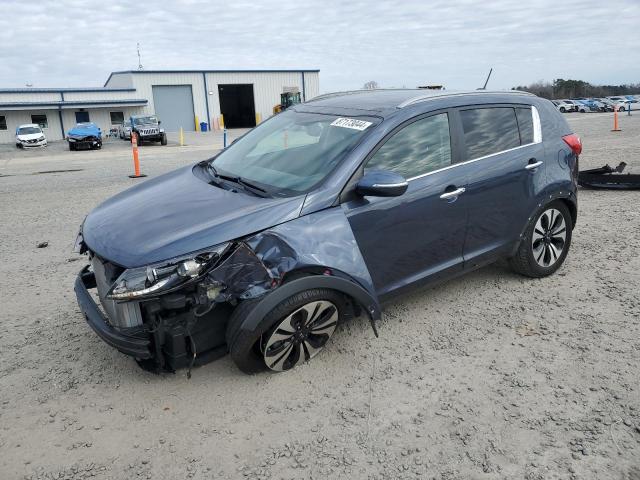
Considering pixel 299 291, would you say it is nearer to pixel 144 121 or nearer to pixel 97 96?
pixel 144 121

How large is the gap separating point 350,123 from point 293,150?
18.4 inches

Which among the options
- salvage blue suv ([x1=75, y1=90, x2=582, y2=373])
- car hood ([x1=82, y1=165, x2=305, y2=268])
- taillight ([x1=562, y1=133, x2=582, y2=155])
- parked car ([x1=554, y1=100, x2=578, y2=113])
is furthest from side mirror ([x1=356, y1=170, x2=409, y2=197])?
parked car ([x1=554, y1=100, x2=578, y2=113])

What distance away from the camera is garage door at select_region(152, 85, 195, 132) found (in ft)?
148

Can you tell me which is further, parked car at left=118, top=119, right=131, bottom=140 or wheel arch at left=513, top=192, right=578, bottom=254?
parked car at left=118, top=119, right=131, bottom=140

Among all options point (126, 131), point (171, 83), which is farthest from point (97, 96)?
point (126, 131)

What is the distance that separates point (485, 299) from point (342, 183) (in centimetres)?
186

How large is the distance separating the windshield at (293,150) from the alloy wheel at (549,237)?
6.37 feet

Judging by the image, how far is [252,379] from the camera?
127 inches

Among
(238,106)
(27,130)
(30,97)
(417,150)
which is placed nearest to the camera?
(417,150)

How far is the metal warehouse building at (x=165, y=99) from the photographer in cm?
4016

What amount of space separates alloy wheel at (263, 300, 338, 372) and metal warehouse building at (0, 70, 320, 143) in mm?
43224

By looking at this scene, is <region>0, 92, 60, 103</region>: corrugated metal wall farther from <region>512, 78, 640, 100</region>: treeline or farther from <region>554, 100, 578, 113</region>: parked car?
<region>512, 78, 640, 100</region>: treeline

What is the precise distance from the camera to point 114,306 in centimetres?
298

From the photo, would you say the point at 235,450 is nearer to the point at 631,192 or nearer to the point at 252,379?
the point at 252,379
